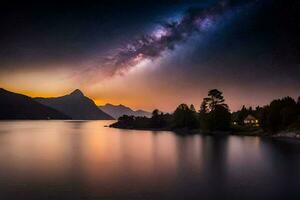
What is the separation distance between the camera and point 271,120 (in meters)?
125

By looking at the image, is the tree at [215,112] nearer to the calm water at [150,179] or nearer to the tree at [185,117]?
the tree at [185,117]

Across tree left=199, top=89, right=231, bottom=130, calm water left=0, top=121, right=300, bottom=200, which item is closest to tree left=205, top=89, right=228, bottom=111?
tree left=199, top=89, right=231, bottom=130

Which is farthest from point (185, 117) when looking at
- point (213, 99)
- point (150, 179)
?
point (150, 179)

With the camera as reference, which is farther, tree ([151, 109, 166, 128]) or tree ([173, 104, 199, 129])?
tree ([151, 109, 166, 128])

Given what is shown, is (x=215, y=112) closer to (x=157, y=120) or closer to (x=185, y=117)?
(x=185, y=117)

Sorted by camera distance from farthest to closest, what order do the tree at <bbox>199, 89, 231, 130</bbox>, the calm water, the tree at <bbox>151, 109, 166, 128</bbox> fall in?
1. the tree at <bbox>151, 109, 166, 128</bbox>
2. the tree at <bbox>199, 89, 231, 130</bbox>
3. the calm water

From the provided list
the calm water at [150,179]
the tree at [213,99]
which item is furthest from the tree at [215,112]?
the calm water at [150,179]

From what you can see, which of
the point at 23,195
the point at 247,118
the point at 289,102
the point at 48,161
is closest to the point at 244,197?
the point at 23,195

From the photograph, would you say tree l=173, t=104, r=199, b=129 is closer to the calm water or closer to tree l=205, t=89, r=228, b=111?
tree l=205, t=89, r=228, b=111

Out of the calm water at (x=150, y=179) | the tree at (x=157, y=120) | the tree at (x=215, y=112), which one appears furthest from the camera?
the tree at (x=157, y=120)

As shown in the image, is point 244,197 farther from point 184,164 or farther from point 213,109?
point 213,109

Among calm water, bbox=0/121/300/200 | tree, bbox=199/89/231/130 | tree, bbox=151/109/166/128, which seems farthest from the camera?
tree, bbox=151/109/166/128

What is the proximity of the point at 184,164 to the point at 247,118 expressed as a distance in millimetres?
126204

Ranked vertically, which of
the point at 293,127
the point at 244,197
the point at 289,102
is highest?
the point at 289,102
